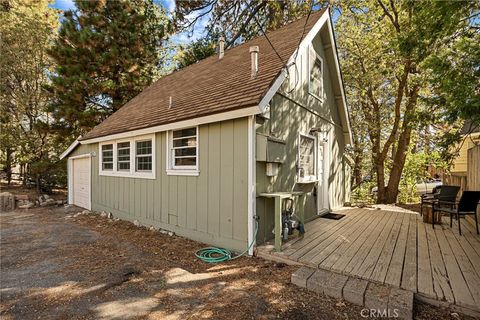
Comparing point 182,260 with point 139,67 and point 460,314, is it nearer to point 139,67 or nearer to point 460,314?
point 460,314

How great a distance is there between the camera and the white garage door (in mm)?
9594

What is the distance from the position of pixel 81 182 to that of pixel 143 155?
16.1 ft

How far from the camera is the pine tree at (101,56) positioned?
38.8 feet

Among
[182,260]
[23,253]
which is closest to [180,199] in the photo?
[182,260]

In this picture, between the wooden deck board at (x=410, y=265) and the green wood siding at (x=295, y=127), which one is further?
the green wood siding at (x=295, y=127)

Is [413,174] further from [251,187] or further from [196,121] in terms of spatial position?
[196,121]

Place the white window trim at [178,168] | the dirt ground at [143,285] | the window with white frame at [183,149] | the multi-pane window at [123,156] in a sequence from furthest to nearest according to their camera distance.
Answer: the multi-pane window at [123,156] < the window with white frame at [183,149] < the white window trim at [178,168] < the dirt ground at [143,285]

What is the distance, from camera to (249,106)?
421 centimetres

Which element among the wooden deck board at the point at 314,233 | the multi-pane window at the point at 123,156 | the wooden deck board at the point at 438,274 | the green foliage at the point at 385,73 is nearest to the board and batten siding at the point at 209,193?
the wooden deck board at the point at 314,233

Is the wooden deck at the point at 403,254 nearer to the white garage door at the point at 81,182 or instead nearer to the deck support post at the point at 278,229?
the deck support post at the point at 278,229

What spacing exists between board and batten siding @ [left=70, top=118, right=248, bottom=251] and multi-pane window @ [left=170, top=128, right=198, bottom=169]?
0.84 ft

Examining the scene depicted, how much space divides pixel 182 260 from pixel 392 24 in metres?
11.6

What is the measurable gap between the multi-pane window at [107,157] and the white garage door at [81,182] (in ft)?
4.14

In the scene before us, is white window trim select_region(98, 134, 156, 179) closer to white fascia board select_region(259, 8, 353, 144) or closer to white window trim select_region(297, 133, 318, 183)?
white fascia board select_region(259, 8, 353, 144)
